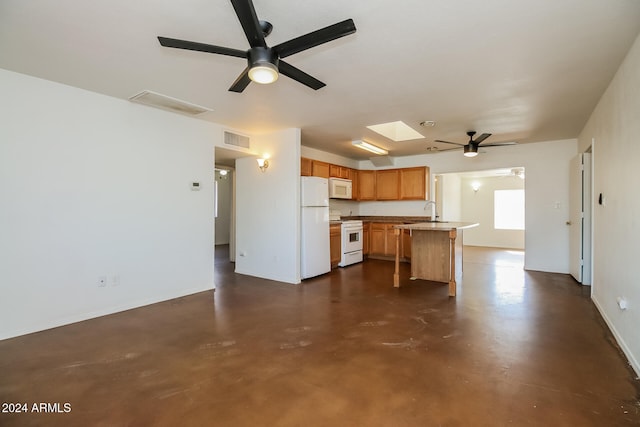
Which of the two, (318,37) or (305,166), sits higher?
(318,37)

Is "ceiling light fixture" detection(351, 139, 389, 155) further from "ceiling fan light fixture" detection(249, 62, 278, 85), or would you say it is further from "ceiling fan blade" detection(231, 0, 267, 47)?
"ceiling fan blade" detection(231, 0, 267, 47)

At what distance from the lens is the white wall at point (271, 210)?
493 cm

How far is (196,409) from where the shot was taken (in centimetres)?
183

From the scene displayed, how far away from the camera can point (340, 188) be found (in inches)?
265

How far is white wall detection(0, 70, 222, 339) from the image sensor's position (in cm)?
293

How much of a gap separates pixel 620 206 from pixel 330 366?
293 cm

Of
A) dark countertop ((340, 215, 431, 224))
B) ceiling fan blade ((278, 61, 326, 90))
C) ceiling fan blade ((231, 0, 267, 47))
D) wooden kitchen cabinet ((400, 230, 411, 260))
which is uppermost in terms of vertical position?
ceiling fan blade ((231, 0, 267, 47))

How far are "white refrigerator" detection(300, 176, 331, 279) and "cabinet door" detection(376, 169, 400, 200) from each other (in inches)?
95.8

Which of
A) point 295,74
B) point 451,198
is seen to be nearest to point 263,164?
point 295,74

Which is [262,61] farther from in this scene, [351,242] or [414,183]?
[414,183]

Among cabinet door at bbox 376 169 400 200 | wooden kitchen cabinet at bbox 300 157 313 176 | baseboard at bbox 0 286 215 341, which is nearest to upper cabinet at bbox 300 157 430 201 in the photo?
cabinet door at bbox 376 169 400 200

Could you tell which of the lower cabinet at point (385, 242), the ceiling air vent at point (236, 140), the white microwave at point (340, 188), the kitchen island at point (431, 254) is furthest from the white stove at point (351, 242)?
the ceiling air vent at point (236, 140)

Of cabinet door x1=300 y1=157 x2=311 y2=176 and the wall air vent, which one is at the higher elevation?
the wall air vent

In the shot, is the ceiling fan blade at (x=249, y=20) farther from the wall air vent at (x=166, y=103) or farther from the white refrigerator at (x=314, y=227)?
the white refrigerator at (x=314, y=227)
